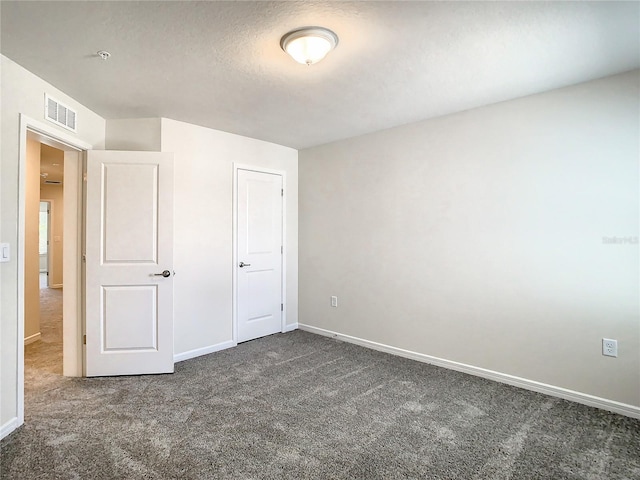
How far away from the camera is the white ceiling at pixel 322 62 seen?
1.84 metres

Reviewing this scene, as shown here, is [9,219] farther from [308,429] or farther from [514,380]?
[514,380]

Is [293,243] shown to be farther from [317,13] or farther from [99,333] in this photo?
[317,13]

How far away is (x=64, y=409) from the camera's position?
2.54 m

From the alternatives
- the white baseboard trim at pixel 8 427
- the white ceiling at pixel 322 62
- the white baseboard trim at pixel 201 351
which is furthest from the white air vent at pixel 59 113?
the white baseboard trim at pixel 201 351

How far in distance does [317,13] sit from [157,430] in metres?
2.70

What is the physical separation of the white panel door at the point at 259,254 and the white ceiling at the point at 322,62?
1184mm

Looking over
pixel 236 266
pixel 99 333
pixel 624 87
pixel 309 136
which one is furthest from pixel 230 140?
pixel 624 87

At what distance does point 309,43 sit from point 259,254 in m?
2.78

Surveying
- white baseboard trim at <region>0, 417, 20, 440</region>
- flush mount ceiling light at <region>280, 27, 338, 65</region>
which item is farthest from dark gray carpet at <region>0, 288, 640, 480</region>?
flush mount ceiling light at <region>280, 27, 338, 65</region>

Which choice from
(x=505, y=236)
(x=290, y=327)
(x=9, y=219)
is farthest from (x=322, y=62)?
(x=290, y=327)

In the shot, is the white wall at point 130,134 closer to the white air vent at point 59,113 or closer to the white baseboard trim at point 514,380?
the white air vent at point 59,113

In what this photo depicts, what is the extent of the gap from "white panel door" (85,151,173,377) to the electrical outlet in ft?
11.8

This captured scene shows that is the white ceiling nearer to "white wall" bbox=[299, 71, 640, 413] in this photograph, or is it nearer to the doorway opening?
"white wall" bbox=[299, 71, 640, 413]

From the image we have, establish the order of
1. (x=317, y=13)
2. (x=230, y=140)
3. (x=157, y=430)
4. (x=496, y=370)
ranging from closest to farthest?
(x=317, y=13) < (x=157, y=430) < (x=496, y=370) < (x=230, y=140)
